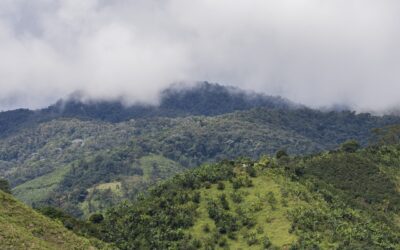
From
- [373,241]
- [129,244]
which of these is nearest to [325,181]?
Result: [373,241]

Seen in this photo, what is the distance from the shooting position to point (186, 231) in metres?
99.5

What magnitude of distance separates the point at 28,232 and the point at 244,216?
39.1m

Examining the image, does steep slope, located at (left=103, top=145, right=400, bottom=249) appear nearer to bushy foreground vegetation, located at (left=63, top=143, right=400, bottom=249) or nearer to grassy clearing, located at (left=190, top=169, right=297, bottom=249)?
grassy clearing, located at (left=190, top=169, right=297, bottom=249)

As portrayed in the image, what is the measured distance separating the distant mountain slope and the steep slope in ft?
62.1

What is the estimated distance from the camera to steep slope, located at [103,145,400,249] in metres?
93.1

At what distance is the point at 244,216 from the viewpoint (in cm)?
10000

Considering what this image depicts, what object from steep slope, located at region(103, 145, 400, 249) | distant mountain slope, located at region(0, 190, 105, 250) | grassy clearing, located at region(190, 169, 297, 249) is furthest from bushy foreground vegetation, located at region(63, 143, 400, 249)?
distant mountain slope, located at region(0, 190, 105, 250)

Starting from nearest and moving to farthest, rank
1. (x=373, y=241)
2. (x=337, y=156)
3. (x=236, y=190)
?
1. (x=373, y=241)
2. (x=236, y=190)
3. (x=337, y=156)

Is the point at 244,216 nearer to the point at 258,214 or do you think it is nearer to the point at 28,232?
the point at 258,214

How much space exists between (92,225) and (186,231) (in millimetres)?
17645

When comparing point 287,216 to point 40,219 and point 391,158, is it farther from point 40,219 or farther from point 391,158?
point 391,158

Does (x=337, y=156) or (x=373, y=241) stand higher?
(x=337, y=156)

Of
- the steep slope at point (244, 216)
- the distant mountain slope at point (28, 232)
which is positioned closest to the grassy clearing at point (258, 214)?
the steep slope at point (244, 216)

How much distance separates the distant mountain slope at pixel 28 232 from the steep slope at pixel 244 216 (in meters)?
18.9
